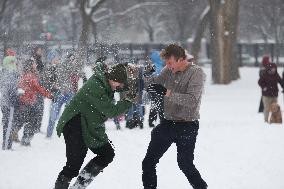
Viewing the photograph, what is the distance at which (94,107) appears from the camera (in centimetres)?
574

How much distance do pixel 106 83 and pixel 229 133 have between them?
6.19 metres

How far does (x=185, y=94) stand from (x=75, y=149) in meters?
1.08

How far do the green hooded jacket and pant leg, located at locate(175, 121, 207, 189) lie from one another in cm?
56

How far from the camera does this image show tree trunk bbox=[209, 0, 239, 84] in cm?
2359

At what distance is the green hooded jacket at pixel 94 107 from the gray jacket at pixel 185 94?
1.31ft

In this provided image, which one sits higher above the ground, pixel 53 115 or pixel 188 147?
pixel 188 147

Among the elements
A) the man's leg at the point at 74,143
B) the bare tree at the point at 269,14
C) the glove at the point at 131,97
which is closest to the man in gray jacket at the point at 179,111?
the glove at the point at 131,97

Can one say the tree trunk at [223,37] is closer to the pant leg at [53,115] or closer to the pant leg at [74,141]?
the pant leg at [53,115]

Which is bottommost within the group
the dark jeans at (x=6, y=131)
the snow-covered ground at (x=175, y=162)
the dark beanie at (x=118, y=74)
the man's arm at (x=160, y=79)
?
the snow-covered ground at (x=175, y=162)

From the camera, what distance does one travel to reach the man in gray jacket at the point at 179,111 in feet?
19.0

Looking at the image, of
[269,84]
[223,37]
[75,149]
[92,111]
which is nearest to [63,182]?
[75,149]

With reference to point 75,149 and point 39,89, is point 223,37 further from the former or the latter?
point 75,149

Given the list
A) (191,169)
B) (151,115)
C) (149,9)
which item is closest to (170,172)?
(191,169)

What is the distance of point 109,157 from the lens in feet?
19.6
